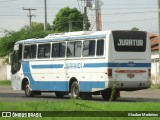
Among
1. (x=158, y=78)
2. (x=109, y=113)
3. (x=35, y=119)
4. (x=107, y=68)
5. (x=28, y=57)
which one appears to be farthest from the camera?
(x=158, y=78)

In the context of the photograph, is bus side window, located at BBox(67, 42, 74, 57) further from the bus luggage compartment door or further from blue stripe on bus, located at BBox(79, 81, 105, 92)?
the bus luggage compartment door

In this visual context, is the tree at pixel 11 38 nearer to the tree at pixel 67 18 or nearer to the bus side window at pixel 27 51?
the bus side window at pixel 27 51

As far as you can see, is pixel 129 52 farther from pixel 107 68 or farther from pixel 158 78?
pixel 158 78

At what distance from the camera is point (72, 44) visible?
2969 centimetres

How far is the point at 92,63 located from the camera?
92.1ft

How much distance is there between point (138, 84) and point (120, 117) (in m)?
13.8

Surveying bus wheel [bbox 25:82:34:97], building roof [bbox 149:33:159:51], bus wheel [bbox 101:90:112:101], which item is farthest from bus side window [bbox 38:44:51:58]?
building roof [bbox 149:33:159:51]

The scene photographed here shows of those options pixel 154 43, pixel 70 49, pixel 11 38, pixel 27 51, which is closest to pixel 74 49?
pixel 70 49

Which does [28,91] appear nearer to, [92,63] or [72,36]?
[72,36]

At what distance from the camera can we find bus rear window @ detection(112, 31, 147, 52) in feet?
90.6

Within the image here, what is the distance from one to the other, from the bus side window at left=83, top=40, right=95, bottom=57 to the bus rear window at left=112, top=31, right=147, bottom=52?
113 centimetres

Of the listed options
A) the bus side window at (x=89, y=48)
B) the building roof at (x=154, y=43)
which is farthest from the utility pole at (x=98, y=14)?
the bus side window at (x=89, y=48)

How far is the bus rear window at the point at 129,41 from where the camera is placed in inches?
1087

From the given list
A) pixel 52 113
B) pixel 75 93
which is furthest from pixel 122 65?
pixel 52 113
